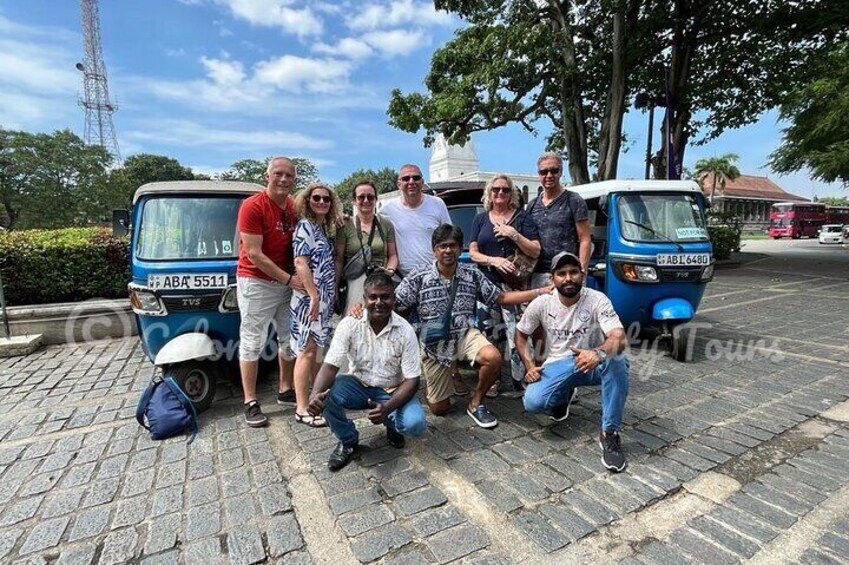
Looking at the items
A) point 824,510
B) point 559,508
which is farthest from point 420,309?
point 824,510

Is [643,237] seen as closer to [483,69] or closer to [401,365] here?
[401,365]

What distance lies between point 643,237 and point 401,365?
3.58 meters

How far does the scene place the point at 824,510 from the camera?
7.92 ft

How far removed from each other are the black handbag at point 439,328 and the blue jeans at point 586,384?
2.54ft

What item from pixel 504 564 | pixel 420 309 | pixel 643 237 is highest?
pixel 643 237

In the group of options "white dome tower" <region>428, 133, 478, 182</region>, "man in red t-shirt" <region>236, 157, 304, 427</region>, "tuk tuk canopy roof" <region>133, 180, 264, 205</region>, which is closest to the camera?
"man in red t-shirt" <region>236, 157, 304, 427</region>

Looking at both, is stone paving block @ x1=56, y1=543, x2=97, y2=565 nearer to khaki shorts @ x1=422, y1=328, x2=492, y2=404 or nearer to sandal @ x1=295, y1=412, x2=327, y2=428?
sandal @ x1=295, y1=412, x2=327, y2=428

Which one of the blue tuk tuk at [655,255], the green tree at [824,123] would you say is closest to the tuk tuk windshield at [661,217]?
the blue tuk tuk at [655,255]

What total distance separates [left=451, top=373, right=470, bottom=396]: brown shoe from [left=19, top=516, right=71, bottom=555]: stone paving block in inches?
112

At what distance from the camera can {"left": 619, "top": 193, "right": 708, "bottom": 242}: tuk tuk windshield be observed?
515cm

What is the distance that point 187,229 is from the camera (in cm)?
429

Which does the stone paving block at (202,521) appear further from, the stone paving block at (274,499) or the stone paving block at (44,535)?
the stone paving block at (44,535)

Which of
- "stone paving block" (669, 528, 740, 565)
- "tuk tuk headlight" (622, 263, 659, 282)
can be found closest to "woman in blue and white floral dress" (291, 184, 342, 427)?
"stone paving block" (669, 528, 740, 565)

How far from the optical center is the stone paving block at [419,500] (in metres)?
2.52
